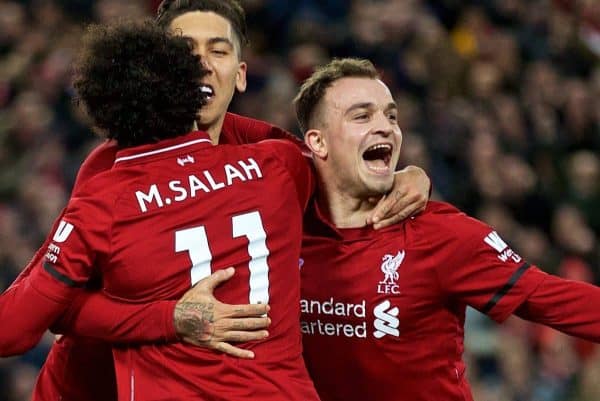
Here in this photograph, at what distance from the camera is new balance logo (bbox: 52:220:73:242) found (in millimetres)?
3504

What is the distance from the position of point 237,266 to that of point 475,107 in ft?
20.6

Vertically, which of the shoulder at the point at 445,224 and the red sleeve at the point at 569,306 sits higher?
the shoulder at the point at 445,224

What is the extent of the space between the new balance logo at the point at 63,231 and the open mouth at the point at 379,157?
1162 mm

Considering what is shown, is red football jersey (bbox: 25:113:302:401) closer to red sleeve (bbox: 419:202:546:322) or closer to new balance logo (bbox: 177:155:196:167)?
new balance logo (bbox: 177:155:196:167)

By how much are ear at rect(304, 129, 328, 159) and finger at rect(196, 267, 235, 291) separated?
86 centimetres

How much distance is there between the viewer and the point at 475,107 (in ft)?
31.8

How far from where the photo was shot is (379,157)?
4.39 m

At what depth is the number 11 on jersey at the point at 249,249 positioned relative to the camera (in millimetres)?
3588

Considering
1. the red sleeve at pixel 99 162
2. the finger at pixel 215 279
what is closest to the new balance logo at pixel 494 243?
the finger at pixel 215 279

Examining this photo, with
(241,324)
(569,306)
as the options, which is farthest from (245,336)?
(569,306)

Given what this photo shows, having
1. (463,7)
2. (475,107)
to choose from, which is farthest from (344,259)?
(463,7)

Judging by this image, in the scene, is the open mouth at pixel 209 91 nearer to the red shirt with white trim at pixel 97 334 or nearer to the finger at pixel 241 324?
the red shirt with white trim at pixel 97 334

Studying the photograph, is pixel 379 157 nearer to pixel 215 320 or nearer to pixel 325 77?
pixel 325 77

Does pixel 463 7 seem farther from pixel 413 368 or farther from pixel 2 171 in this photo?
pixel 413 368
